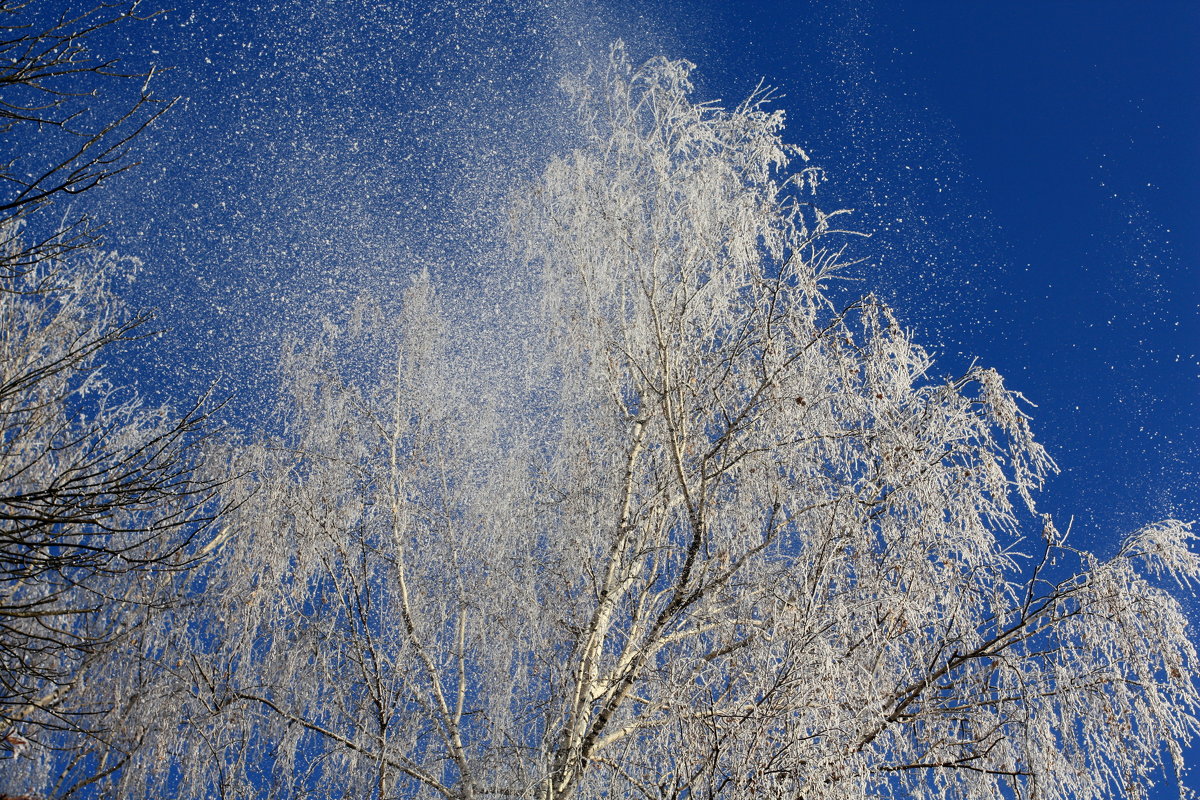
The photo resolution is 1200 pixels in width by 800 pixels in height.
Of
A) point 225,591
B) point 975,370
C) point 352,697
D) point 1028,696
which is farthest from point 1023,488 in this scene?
point 225,591

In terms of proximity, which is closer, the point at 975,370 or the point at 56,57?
A: the point at 56,57

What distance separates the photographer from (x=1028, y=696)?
4270 mm

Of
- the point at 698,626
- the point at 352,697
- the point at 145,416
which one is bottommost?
the point at 352,697

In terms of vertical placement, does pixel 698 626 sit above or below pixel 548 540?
below

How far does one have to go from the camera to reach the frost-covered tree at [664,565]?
14.0 feet

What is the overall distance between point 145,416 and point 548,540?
5.13 meters

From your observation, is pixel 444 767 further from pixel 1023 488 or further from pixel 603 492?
pixel 1023 488

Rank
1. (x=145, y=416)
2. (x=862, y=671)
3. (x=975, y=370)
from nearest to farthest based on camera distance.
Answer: (x=862, y=671), (x=975, y=370), (x=145, y=416)

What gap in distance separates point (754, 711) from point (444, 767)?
2434 mm

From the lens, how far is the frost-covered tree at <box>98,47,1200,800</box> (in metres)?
4.27

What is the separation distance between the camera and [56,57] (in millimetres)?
3777

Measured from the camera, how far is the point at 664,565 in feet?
18.8

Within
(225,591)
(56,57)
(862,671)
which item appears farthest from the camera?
(225,591)

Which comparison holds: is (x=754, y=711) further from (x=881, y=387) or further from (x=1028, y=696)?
(x=881, y=387)
